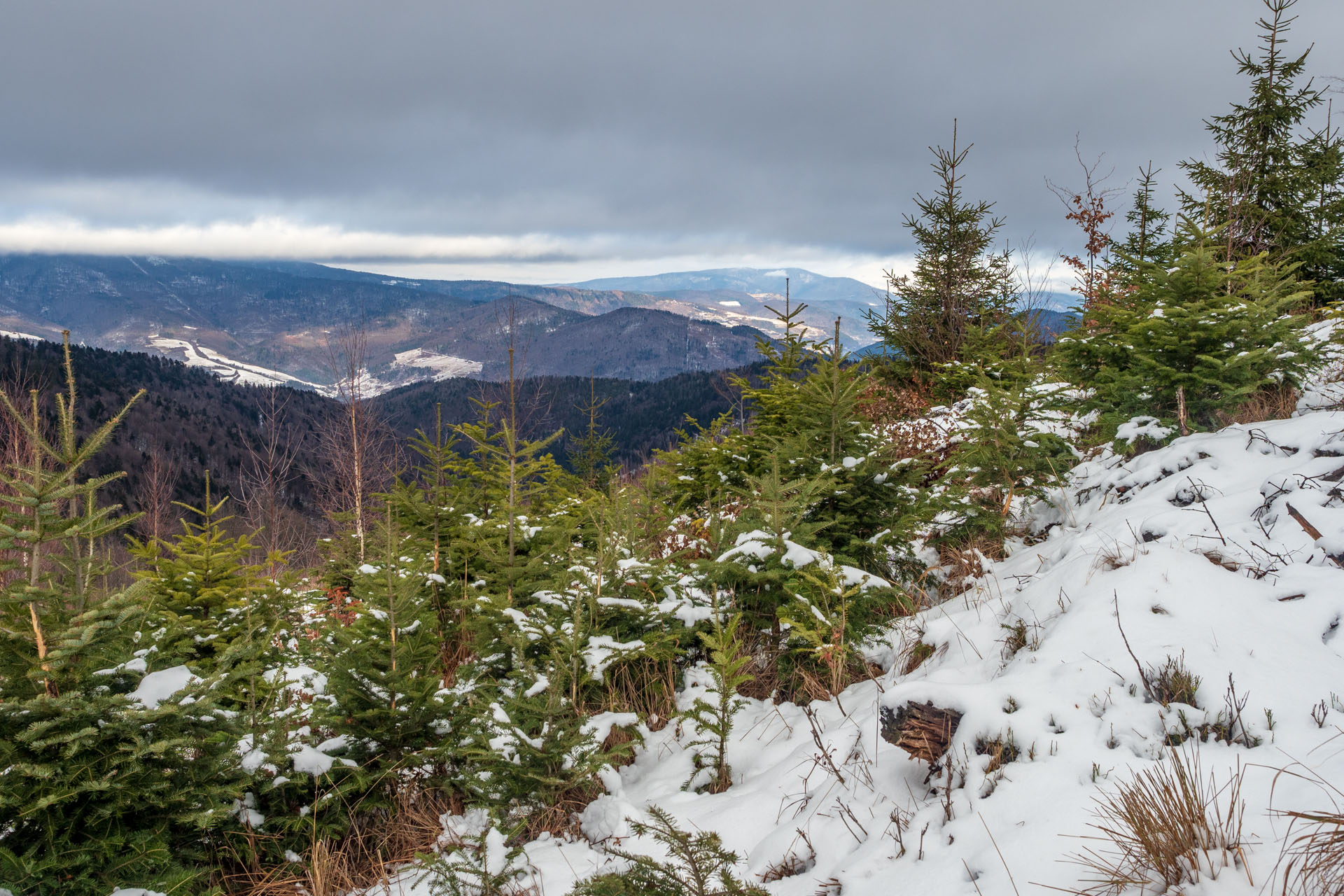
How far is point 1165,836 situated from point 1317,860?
0.34 metres

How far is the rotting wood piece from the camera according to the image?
112 inches

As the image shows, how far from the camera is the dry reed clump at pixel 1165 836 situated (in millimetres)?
1862

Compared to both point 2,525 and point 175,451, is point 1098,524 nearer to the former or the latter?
point 2,525

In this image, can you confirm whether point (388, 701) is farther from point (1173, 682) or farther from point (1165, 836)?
point (1173, 682)

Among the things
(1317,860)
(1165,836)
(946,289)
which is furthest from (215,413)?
(1317,860)

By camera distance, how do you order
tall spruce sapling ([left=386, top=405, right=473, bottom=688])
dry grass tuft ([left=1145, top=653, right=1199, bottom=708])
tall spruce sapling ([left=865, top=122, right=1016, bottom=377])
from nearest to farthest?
dry grass tuft ([left=1145, top=653, right=1199, bottom=708]) < tall spruce sapling ([left=386, top=405, right=473, bottom=688]) < tall spruce sapling ([left=865, top=122, right=1016, bottom=377])

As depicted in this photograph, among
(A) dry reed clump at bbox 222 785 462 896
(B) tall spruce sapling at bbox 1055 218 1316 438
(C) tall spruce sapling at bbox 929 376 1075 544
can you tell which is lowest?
(A) dry reed clump at bbox 222 785 462 896

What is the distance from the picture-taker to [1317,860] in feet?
5.48

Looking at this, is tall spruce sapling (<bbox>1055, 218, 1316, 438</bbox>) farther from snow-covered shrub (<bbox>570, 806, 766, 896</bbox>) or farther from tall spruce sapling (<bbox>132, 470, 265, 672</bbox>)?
tall spruce sapling (<bbox>132, 470, 265, 672</bbox>)

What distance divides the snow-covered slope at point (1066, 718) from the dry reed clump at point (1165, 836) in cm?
4

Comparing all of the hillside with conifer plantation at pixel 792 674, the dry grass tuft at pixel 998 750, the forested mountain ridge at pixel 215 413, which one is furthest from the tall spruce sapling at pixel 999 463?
the forested mountain ridge at pixel 215 413

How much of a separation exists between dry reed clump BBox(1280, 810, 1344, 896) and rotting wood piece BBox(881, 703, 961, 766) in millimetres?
1147

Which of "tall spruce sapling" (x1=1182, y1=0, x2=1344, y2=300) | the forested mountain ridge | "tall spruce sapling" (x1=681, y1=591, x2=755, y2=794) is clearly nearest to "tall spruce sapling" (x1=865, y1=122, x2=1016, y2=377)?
"tall spruce sapling" (x1=1182, y1=0, x2=1344, y2=300)

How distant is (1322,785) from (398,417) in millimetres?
186831
